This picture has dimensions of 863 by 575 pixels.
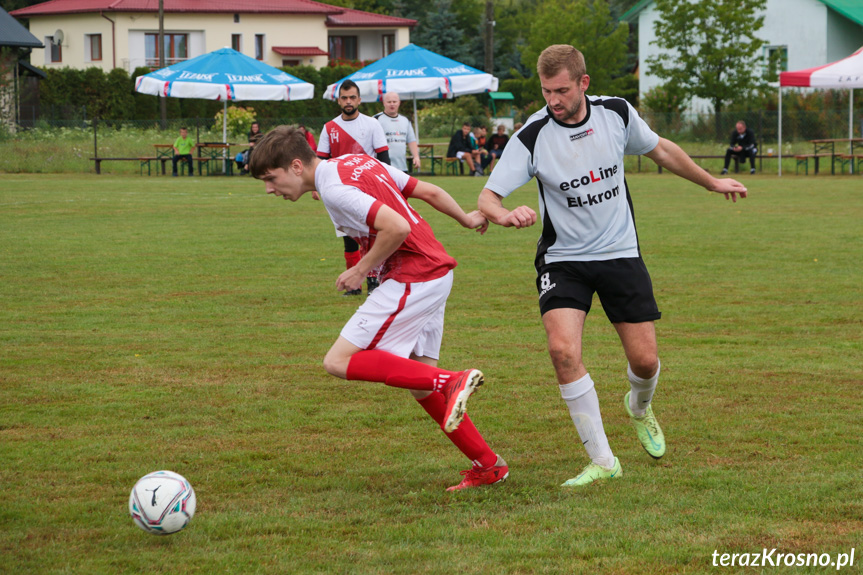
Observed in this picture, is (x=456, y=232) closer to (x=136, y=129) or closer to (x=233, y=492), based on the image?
(x=233, y=492)

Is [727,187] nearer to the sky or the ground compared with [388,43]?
nearer to the ground

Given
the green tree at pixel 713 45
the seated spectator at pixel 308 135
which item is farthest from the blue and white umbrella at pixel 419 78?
the green tree at pixel 713 45

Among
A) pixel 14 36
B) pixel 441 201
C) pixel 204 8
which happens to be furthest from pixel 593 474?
pixel 204 8

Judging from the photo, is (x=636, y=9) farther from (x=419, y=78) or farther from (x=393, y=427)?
(x=393, y=427)

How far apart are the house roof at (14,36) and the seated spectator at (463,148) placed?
71.5ft

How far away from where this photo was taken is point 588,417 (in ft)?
15.7

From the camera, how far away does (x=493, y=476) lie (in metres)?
4.70

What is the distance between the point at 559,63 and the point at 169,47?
6052cm

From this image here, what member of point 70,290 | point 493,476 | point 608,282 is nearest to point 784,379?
point 608,282

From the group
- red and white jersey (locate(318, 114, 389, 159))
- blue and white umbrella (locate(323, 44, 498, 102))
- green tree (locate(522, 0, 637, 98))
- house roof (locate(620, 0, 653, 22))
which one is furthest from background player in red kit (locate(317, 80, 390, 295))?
green tree (locate(522, 0, 637, 98))

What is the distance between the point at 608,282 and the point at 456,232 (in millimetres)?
11434

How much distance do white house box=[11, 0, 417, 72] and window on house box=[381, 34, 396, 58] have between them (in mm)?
2346

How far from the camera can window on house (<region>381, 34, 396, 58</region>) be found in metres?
70.4

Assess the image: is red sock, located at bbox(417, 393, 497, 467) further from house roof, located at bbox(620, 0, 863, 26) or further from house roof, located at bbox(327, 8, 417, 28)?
house roof, located at bbox(327, 8, 417, 28)
